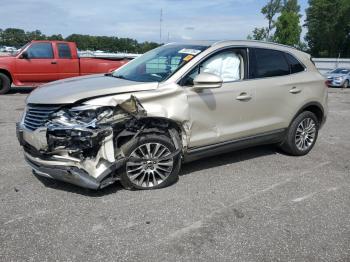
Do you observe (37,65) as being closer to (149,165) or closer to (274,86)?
(274,86)

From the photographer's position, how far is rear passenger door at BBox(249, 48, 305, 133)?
518 centimetres

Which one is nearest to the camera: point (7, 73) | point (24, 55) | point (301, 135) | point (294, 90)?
point (294, 90)

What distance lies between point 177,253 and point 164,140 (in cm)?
147

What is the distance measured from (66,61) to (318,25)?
7505 centimetres

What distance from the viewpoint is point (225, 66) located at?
4.95 m

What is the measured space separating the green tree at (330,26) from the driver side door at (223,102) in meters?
75.9

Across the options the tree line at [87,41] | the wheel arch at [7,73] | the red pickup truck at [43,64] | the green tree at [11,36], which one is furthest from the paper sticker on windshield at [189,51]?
the green tree at [11,36]

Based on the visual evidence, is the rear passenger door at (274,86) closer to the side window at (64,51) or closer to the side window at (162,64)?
the side window at (162,64)

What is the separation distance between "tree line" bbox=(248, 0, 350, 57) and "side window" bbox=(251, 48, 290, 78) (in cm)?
5768

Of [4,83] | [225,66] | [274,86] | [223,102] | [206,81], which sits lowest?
[4,83]

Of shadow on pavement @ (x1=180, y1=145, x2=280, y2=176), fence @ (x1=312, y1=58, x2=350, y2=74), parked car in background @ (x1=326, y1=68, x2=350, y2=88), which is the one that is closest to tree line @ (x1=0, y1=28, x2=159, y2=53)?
fence @ (x1=312, y1=58, x2=350, y2=74)

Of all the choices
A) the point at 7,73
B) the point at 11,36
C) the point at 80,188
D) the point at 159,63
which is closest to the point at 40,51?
the point at 7,73

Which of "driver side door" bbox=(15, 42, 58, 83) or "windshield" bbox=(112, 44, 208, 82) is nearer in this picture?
"windshield" bbox=(112, 44, 208, 82)

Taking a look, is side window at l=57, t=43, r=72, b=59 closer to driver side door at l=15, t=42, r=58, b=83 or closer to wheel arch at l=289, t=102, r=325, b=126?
driver side door at l=15, t=42, r=58, b=83
